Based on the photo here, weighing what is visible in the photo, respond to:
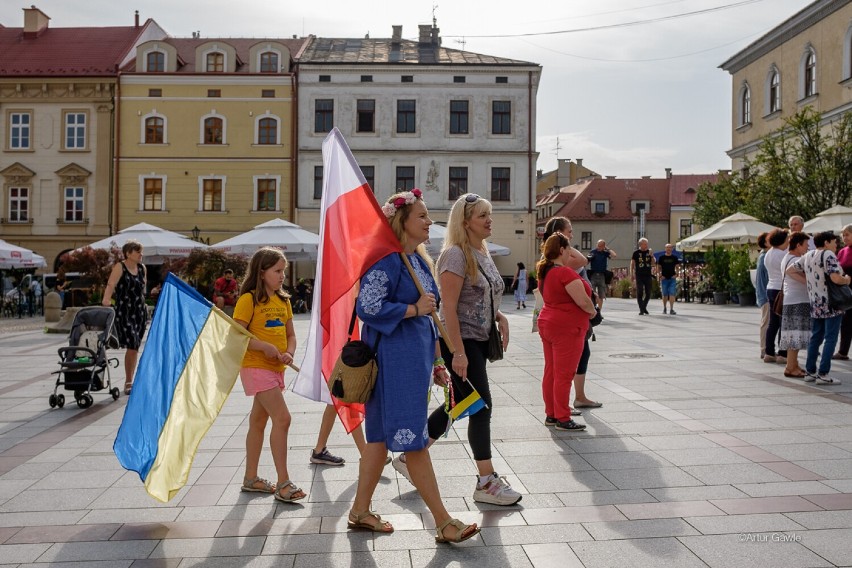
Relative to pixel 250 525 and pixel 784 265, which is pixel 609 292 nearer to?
pixel 784 265

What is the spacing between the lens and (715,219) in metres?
38.8

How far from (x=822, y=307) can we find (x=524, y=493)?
18.9 ft

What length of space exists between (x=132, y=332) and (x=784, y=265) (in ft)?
26.3

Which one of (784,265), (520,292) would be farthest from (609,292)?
(784,265)

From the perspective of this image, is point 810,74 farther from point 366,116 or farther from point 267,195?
point 267,195

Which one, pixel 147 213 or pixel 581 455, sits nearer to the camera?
pixel 581 455

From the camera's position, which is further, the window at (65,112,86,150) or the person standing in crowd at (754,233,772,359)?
the window at (65,112,86,150)

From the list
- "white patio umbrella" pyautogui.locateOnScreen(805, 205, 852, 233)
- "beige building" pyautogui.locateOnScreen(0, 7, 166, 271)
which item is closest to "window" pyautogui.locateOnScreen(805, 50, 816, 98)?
"white patio umbrella" pyautogui.locateOnScreen(805, 205, 852, 233)

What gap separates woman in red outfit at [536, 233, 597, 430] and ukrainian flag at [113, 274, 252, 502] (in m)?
2.90

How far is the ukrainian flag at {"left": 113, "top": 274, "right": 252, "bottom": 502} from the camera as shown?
487 cm

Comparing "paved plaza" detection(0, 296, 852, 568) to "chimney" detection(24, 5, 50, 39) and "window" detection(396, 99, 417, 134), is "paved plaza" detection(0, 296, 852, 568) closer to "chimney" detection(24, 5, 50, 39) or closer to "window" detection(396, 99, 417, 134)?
"window" detection(396, 99, 417, 134)

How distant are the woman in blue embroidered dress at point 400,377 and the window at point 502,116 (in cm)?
3794

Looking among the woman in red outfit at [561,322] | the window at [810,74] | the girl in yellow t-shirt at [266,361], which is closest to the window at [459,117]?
the window at [810,74]

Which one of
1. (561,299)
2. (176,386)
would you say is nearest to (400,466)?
(176,386)
